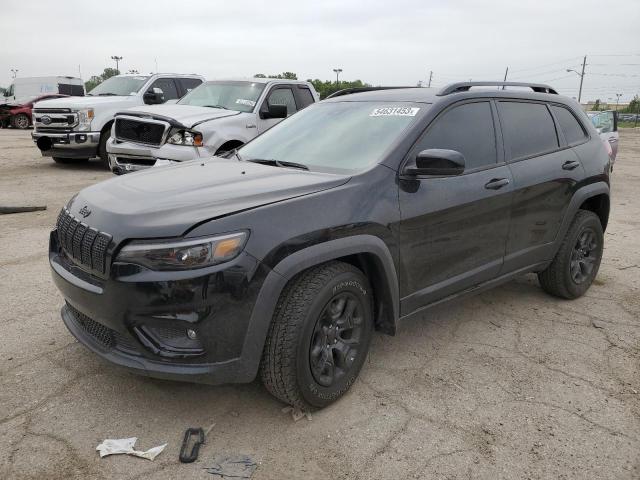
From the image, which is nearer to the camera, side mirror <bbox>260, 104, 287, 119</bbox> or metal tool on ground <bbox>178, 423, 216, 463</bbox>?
metal tool on ground <bbox>178, 423, 216, 463</bbox>

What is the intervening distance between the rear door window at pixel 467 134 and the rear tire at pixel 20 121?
26158 mm

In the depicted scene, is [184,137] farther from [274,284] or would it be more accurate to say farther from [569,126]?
[274,284]

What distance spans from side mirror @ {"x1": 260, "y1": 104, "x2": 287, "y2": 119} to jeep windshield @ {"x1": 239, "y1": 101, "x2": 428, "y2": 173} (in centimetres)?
356

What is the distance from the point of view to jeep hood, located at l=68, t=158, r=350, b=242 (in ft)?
8.32

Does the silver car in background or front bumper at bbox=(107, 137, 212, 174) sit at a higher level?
the silver car in background

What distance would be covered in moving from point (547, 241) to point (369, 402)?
2083mm

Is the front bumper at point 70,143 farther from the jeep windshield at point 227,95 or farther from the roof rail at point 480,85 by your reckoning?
the roof rail at point 480,85

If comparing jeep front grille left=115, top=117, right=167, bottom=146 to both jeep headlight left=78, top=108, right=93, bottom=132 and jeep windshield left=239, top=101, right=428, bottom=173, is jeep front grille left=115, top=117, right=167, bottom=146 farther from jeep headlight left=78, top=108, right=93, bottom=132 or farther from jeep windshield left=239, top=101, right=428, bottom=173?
jeep windshield left=239, top=101, right=428, bottom=173

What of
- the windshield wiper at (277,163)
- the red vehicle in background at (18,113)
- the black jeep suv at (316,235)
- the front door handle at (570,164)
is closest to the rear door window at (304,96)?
the black jeep suv at (316,235)

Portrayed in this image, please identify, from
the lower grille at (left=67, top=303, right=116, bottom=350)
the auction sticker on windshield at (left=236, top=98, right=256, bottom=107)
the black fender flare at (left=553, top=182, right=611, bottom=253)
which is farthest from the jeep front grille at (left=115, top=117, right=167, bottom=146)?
the black fender flare at (left=553, top=182, right=611, bottom=253)

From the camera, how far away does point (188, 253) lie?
245 centimetres

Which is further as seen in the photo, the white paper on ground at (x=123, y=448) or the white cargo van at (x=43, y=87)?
the white cargo van at (x=43, y=87)

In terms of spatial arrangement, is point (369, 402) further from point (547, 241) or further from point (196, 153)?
point (196, 153)

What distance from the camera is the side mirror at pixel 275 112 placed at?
7562 mm
